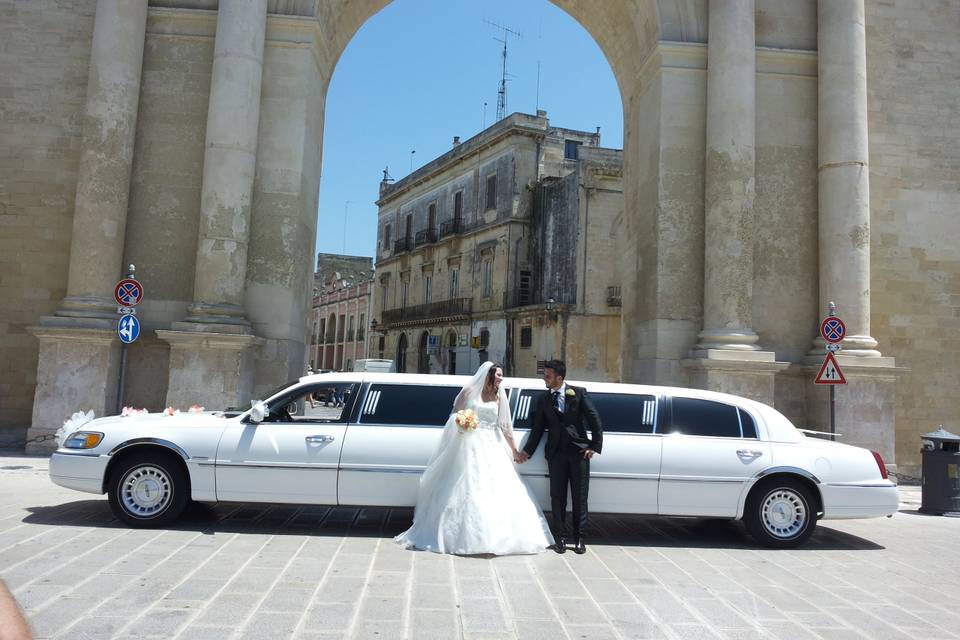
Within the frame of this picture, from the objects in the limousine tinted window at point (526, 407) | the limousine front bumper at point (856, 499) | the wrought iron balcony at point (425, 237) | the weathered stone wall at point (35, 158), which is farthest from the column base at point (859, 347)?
the wrought iron balcony at point (425, 237)

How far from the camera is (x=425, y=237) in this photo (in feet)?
164

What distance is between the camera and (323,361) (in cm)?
6575

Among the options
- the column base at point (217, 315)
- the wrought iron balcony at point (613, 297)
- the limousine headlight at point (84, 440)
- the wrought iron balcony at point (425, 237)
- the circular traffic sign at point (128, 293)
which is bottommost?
the limousine headlight at point (84, 440)

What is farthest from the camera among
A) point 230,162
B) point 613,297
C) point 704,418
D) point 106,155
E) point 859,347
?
point 613,297

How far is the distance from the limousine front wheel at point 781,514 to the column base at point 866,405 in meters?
5.52

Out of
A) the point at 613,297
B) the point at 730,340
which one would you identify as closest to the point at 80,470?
the point at 730,340

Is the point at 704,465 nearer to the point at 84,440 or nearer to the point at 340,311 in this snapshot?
the point at 84,440

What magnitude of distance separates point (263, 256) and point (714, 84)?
8795mm

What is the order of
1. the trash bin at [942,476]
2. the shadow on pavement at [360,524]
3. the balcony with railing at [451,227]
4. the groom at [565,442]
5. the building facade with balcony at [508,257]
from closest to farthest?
the groom at [565,442], the shadow on pavement at [360,524], the trash bin at [942,476], the building facade with balcony at [508,257], the balcony with railing at [451,227]

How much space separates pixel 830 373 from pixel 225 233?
33.7ft

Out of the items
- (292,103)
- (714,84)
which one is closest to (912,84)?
(714,84)

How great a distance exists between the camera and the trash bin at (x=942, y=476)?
33.3 feet

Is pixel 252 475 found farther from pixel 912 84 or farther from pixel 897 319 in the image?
pixel 912 84

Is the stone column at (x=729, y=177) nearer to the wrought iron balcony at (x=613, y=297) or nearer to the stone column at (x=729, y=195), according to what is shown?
the stone column at (x=729, y=195)
